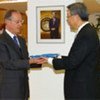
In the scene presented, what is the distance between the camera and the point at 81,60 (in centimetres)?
251

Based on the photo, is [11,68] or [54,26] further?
[54,26]

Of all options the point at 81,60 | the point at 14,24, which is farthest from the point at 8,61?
the point at 81,60

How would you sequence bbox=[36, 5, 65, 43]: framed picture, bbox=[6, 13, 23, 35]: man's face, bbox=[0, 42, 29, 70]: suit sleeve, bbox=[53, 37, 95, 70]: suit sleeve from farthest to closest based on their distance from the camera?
bbox=[36, 5, 65, 43]: framed picture → bbox=[6, 13, 23, 35]: man's face → bbox=[0, 42, 29, 70]: suit sleeve → bbox=[53, 37, 95, 70]: suit sleeve

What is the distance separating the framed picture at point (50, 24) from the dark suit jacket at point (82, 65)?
131cm

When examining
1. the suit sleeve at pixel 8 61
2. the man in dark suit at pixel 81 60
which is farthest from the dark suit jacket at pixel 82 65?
the suit sleeve at pixel 8 61

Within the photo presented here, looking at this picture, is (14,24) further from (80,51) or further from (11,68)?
(80,51)

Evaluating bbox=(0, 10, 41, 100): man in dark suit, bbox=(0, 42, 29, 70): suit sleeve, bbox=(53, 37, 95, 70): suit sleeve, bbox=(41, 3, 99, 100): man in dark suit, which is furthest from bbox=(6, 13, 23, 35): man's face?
bbox=(53, 37, 95, 70): suit sleeve

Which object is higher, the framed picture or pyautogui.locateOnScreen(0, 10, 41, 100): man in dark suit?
the framed picture

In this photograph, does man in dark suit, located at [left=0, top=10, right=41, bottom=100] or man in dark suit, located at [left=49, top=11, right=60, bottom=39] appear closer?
man in dark suit, located at [left=0, top=10, right=41, bottom=100]

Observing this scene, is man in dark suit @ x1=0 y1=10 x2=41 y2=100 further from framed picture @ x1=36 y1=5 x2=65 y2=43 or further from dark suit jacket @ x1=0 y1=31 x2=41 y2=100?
framed picture @ x1=36 y1=5 x2=65 y2=43

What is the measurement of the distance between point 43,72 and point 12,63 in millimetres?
1402

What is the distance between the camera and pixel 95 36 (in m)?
2.58

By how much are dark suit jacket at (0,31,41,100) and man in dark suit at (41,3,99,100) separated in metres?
0.44

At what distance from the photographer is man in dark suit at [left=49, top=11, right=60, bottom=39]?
3.94 meters
